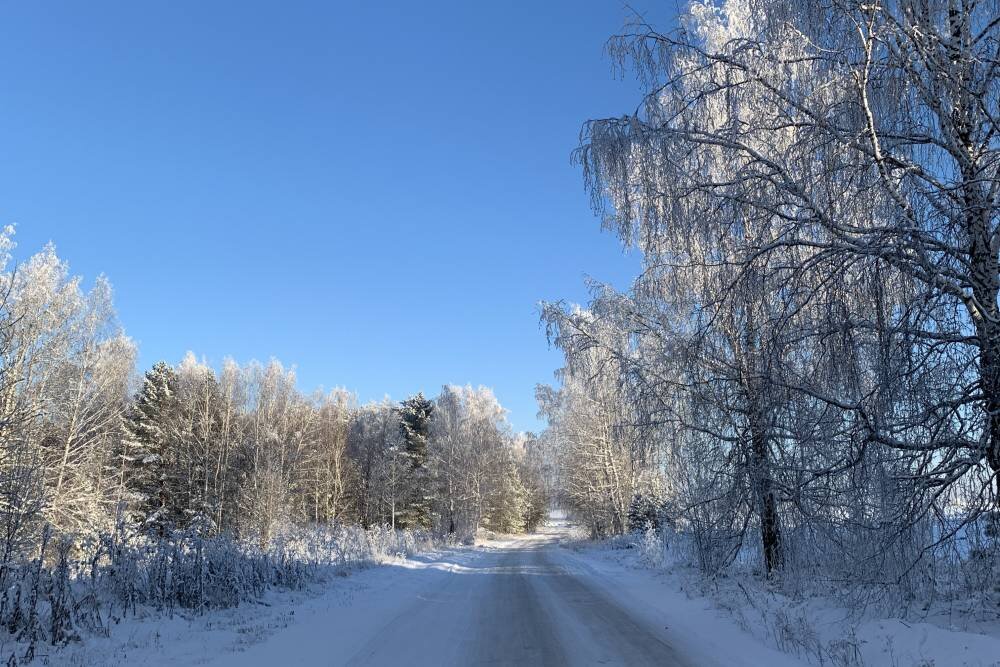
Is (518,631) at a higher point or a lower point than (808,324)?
lower

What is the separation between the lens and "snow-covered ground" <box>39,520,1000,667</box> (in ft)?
19.1

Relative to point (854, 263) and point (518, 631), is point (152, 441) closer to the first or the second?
point (518, 631)

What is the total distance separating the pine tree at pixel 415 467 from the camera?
4162 centimetres

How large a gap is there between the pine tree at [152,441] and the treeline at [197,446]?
96 mm

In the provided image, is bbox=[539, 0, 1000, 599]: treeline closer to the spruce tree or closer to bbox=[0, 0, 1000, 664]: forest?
bbox=[0, 0, 1000, 664]: forest

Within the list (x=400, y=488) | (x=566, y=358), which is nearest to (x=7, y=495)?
(x=566, y=358)

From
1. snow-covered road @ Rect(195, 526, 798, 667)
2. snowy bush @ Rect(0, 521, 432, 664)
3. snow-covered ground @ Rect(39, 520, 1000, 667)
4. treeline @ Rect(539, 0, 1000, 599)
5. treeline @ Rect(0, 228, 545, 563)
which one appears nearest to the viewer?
treeline @ Rect(539, 0, 1000, 599)

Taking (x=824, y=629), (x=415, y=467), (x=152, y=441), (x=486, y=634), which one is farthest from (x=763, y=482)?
(x=415, y=467)

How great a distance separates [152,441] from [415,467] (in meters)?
17.0

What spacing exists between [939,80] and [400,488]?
40.8 metres

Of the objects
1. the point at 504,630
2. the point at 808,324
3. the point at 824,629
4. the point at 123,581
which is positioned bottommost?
the point at 504,630

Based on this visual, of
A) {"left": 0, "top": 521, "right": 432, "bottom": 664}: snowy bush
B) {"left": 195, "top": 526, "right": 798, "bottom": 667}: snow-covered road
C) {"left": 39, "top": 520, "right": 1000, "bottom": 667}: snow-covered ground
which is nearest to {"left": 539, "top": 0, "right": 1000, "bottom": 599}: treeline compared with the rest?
{"left": 39, "top": 520, "right": 1000, "bottom": 667}: snow-covered ground

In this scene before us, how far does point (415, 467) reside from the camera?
42.0 m

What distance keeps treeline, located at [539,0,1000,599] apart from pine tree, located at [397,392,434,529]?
3724cm
